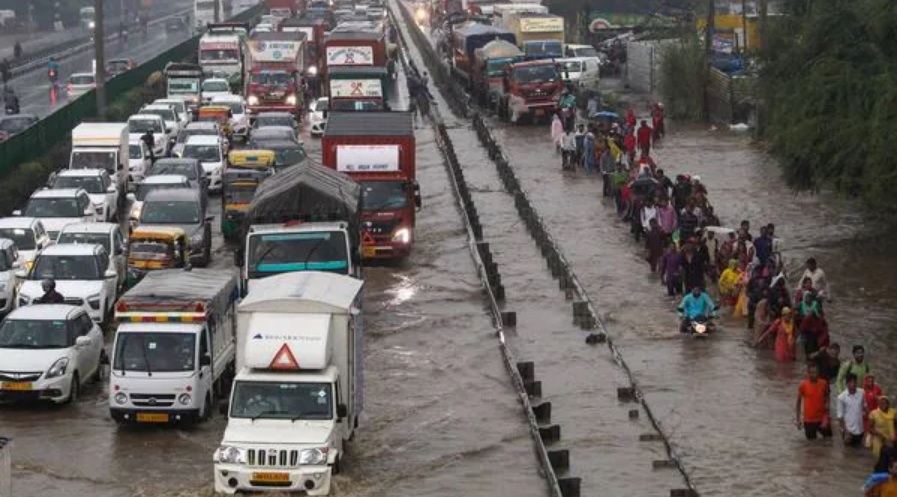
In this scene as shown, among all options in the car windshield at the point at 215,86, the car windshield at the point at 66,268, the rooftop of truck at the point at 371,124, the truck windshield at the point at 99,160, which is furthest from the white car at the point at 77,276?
the car windshield at the point at 215,86

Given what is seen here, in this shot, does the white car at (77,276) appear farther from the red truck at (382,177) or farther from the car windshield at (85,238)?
the red truck at (382,177)

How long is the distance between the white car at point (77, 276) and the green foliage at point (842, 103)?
501 inches

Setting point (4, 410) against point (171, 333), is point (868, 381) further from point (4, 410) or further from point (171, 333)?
point (4, 410)

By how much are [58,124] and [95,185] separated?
10.7 m

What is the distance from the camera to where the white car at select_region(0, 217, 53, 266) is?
33375 millimetres

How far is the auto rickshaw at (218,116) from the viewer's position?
177 feet

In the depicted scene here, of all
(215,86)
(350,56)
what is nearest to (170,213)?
(215,86)

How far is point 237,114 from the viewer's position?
57031 millimetres

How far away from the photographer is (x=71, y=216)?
36688mm

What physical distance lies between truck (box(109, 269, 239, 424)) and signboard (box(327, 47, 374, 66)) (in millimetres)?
39735

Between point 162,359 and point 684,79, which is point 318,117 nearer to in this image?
point 684,79

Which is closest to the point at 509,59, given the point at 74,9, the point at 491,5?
the point at 491,5

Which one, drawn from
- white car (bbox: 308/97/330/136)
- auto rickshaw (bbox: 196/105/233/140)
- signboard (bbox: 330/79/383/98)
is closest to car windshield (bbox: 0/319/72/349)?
auto rickshaw (bbox: 196/105/233/140)

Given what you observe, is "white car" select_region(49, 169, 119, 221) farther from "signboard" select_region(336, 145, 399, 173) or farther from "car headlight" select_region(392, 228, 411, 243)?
"car headlight" select_region(392, 228, 411, 243)
